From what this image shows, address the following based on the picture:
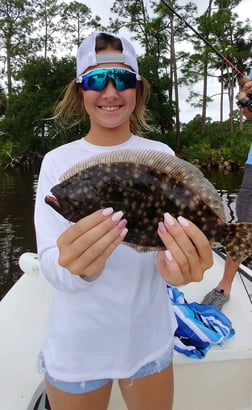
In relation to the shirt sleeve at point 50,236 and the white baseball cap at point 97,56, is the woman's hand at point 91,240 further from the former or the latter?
the white baseball cap at point 97,56

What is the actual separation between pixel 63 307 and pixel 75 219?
1.55 feet

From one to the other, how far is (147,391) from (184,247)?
875mm

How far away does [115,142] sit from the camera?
1918mm

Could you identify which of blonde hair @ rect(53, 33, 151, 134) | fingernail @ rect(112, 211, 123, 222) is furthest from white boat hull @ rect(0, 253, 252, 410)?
blonde hair @ rect(53, 33, 151, 134)

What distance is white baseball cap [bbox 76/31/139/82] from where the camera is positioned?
186 cm

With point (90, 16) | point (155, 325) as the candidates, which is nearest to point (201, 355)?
point (155, 325)

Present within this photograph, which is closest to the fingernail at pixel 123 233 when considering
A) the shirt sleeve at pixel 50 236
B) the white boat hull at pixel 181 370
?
the shirt sleeve at pixel 50 236

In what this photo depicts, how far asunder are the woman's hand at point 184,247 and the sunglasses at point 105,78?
2.64ft

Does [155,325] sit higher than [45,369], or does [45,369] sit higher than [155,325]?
[155,325]

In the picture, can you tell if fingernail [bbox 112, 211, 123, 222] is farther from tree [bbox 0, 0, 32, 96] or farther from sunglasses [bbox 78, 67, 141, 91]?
tree [bbox 0, 0, 32, 96]

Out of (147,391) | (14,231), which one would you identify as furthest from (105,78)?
(14,231)

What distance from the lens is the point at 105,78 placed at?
5.94ft

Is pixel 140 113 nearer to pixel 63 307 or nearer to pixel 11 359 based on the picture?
Answer: pixel 63 307

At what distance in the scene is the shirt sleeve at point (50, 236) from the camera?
1546 mm
